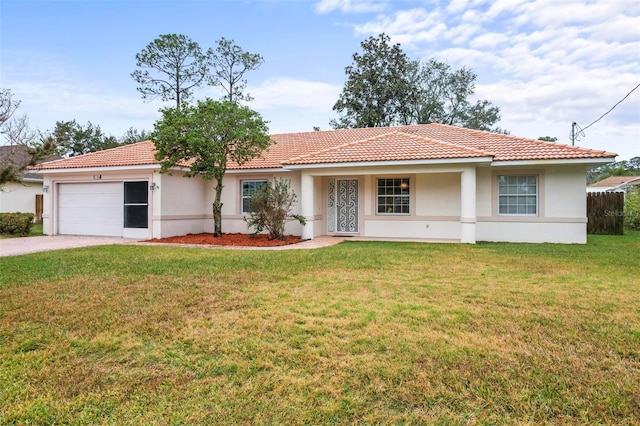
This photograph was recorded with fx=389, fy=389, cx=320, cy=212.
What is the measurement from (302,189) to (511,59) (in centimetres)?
1307

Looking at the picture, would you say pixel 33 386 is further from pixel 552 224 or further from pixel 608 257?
pixel 552 224

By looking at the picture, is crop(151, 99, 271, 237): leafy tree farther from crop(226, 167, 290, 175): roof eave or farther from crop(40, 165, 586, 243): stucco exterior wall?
crop(40, 165, 586, 243): stucco exterior wall

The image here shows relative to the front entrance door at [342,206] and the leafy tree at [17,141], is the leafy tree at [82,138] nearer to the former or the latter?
the leafy tree at [17,141]

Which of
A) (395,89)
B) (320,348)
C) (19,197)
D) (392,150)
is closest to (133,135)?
(19,197)

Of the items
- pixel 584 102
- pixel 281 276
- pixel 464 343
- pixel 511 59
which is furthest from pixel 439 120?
pixel 464 343

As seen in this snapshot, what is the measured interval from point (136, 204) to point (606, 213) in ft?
67.7

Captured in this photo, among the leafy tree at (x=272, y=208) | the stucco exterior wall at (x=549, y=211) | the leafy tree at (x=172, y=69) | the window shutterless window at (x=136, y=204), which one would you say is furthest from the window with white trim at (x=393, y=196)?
the leafy tree at (x=172, y=69)

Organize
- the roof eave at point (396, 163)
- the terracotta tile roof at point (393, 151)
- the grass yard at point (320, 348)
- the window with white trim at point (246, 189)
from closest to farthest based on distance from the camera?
the grass yard at point (320, 348)
the roof eave at point (396, 163)
the terracotta tile roof at point (393, 151)
the window with white trim at point (246, 189)

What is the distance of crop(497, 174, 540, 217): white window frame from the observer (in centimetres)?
1390

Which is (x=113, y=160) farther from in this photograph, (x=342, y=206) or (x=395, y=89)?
(x=395, y=89)

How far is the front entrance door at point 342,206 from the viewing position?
15961mm

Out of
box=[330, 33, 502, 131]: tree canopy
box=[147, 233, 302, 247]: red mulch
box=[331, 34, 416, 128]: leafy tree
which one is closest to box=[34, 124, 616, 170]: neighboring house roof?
box=[147, 233, 302, 247]: red mulch

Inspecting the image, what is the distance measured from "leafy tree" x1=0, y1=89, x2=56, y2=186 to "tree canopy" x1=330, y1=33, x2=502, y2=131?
22.3 metres

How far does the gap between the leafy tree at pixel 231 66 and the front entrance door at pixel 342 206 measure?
17604 mm
